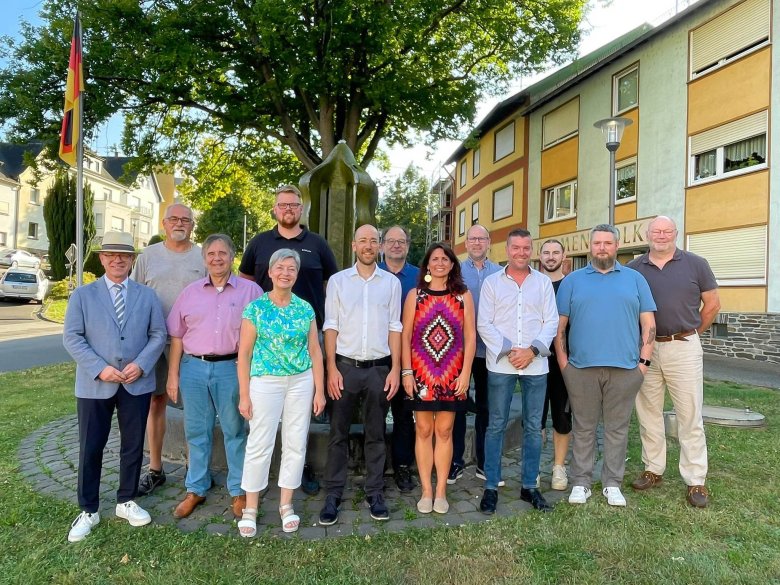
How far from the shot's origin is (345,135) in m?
15.9

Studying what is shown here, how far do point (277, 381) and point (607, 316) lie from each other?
241 centimetres

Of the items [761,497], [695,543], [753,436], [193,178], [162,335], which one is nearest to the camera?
[695,543]

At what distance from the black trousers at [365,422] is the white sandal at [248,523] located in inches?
20.9

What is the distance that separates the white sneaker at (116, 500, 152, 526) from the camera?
3.53 metres

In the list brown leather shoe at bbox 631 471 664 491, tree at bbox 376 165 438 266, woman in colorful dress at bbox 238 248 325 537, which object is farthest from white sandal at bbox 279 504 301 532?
tree at bbox 376 165 438 266

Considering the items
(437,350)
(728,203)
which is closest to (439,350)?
(437,350)

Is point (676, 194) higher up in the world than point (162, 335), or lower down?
higher up

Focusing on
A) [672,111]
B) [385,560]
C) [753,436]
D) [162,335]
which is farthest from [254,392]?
[672,111]

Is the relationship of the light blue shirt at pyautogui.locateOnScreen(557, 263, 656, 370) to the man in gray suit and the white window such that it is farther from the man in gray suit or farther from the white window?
the white window

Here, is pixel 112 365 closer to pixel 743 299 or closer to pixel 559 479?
pixel 559 479

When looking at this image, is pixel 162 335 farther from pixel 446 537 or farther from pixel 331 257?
pixel 446 537

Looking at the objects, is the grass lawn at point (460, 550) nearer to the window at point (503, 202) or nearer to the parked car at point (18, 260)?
the window at point (503, 202)

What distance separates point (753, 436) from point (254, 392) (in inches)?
214

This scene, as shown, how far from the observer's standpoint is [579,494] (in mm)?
3975
